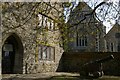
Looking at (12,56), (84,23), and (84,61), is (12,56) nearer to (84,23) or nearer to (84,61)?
(84,23)

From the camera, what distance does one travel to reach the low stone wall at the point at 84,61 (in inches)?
1101

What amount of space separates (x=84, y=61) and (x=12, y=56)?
8.80 metres

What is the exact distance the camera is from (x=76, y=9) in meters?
14.7

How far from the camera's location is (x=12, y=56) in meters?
23.1

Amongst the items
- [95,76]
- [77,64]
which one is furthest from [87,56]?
[95,76]

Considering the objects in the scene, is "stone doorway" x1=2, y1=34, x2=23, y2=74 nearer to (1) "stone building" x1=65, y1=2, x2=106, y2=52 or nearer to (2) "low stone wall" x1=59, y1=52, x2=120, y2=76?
(1) "stone building" x1=65, y1=2, x2=106, y2=52

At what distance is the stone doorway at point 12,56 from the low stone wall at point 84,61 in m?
7.98

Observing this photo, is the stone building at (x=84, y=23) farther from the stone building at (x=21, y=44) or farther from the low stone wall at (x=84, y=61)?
the low stone wall at (x=84, y=61)

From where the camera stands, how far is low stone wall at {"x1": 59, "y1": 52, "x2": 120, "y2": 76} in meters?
28.0

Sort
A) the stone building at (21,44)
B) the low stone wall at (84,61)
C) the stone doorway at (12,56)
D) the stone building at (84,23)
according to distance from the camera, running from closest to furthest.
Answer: the stone building at (84,23), the stone building at (21,44), the stone doorway at (12,56), the low stone wall at (84,61)

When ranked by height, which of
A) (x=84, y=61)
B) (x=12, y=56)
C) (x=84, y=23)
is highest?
(x=84, y=23)

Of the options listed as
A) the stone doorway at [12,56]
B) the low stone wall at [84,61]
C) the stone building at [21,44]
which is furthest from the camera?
the low stone wall at [84,61]

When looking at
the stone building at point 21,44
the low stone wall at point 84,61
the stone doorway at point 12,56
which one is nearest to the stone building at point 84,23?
the stone building at point 21,44

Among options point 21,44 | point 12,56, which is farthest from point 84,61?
point 12,56
